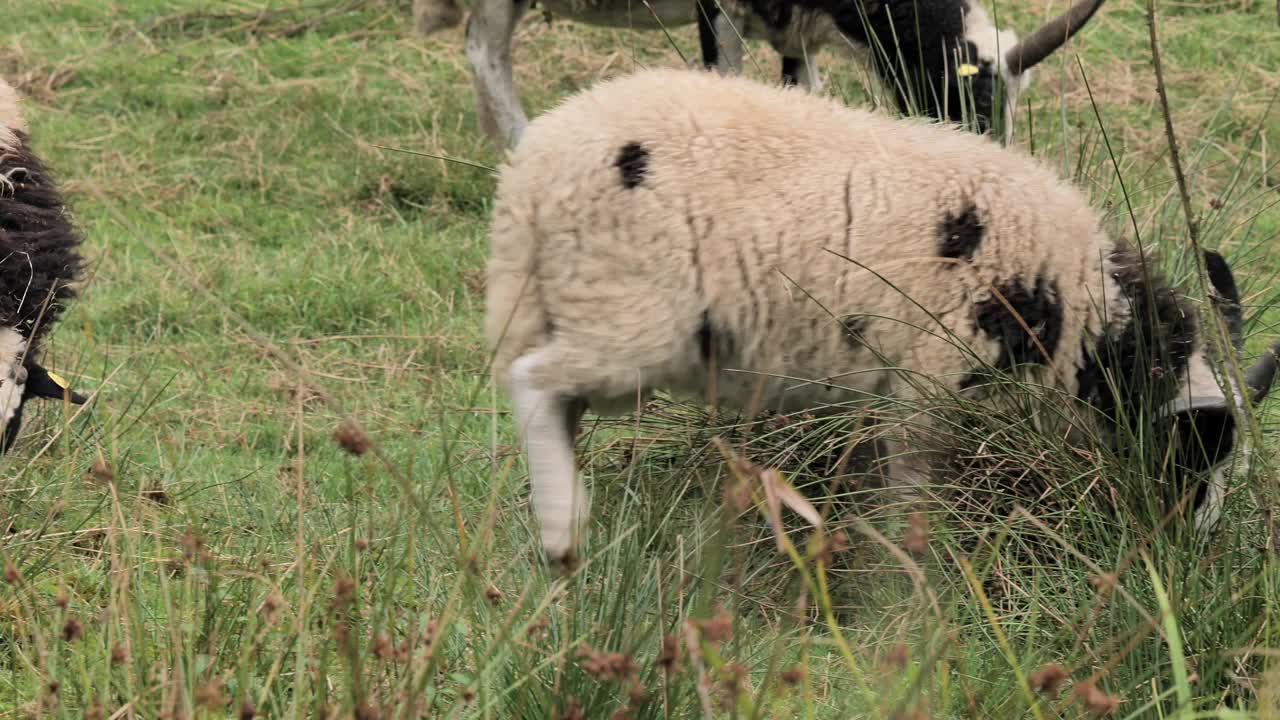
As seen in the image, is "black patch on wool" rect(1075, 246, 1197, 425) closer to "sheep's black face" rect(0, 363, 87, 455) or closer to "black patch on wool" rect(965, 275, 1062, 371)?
"black patch on wool" rect(965, 275, 1062, 371)

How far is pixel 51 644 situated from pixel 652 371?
4.58ft

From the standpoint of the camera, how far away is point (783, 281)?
11.0ft

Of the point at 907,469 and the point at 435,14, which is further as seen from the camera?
the point at 435,14

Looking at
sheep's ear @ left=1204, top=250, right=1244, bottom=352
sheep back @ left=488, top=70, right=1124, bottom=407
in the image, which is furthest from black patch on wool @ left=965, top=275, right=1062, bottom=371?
sheep's ear @ left=1204, top=250, right=1244, bottom=352

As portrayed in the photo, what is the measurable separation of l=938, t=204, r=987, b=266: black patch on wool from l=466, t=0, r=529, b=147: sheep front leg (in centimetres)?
422

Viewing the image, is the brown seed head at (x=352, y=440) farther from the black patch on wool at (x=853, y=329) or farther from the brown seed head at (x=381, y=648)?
the black patch on wool at (x=853, y=329)

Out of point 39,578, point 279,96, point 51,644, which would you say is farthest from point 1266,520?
point 279,96

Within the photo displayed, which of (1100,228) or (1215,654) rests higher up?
(1100,228)

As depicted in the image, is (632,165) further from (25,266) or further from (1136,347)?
(25,266)

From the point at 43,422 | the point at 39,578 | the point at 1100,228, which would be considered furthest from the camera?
the point at 43,422

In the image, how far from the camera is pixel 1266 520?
292 cm

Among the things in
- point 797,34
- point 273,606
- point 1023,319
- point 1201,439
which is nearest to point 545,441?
point 273,606

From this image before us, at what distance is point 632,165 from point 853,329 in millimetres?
642

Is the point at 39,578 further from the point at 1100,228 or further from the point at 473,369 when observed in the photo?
the point at 1100,228
